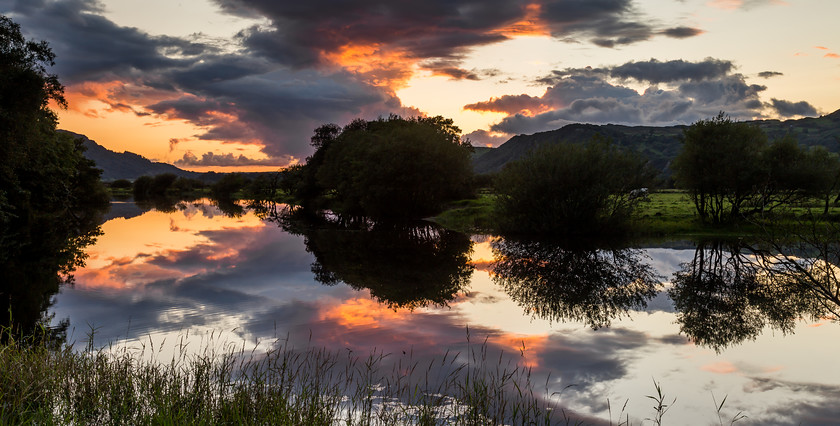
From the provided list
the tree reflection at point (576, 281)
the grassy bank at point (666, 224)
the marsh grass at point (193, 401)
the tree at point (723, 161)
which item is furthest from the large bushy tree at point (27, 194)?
the tree at point (723, 161)

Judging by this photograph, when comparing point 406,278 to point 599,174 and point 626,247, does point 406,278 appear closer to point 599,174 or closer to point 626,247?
point 626,247

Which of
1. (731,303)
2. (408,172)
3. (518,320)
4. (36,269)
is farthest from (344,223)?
(731,303)

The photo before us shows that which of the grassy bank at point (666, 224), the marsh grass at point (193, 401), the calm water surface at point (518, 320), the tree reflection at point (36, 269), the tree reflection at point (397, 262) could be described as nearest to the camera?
the marsh grass at point (193, 401)

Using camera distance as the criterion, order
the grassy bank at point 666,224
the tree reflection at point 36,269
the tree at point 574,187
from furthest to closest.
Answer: the grassy bank at point 666,224
the tree at point 574,187
the tree reflection at point 36,269

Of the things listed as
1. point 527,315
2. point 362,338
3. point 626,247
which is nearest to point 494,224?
point 626,247

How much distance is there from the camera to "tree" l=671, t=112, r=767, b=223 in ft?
140

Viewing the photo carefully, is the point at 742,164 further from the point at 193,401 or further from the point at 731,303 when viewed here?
the point at 193,401

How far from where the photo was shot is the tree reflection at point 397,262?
24.0m

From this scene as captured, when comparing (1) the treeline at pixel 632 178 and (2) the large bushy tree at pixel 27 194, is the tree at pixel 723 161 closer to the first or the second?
(1) the treeline at pixel 632 178

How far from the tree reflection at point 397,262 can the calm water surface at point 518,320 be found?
200 mm

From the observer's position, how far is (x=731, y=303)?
2100 centimetres

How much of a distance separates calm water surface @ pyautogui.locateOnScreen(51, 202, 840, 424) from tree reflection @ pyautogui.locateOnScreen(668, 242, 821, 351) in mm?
143

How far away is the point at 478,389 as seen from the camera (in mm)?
9828

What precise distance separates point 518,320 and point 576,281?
7636 millimetres
